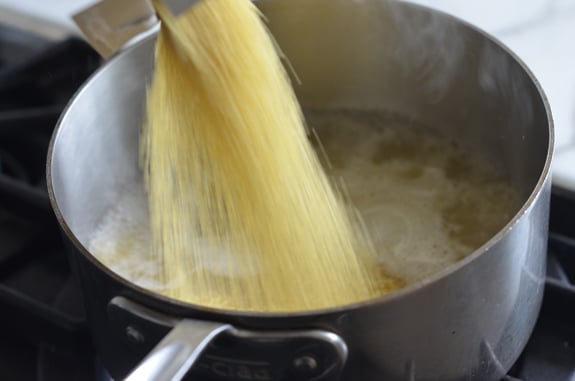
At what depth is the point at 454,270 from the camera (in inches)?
15.0

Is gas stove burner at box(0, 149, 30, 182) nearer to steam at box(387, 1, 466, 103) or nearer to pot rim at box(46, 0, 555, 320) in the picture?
pot rim at box(46, 0, 555, 320)

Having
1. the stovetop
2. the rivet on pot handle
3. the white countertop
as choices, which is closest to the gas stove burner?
the stovetop

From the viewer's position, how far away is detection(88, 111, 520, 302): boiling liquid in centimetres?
59

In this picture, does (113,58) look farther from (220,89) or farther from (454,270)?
(454,270)

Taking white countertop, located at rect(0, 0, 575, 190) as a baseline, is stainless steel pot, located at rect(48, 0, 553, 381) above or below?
above

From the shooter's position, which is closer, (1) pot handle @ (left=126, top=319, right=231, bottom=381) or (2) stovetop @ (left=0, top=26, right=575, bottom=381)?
(1) pot handle @ (left=126, top=319, right=231, bottom=381)

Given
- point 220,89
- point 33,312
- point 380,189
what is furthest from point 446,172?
point 33,312

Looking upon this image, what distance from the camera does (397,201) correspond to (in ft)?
2.11

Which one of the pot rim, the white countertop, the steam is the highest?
the pot rim

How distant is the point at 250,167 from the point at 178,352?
179mm

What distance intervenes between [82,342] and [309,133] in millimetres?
286

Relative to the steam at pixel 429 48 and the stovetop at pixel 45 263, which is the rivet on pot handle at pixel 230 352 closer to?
the stovetop at pixel 45 263

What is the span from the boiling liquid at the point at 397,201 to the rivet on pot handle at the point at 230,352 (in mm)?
141

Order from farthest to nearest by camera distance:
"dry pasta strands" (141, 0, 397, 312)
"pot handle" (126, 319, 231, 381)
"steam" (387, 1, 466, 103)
→ 1. "steam" (387, 1, 466, 103)
2. "dry pasta strands" (141, 0, 397, 312)
3. "pot handle" (126, 319, 231, 381)
